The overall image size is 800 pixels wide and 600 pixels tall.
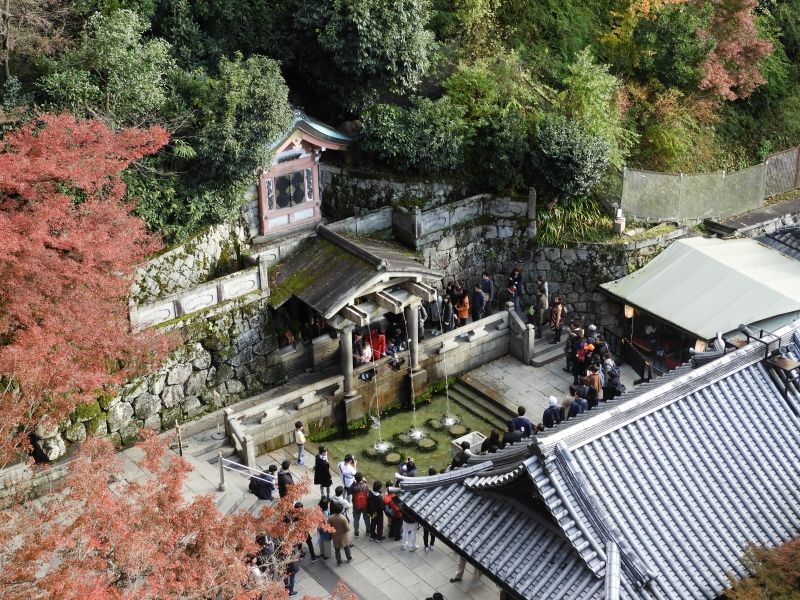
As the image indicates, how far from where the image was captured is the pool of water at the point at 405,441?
1128 inches

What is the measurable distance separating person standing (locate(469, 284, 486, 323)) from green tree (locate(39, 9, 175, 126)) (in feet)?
38.6

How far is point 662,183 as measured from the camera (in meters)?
34.7

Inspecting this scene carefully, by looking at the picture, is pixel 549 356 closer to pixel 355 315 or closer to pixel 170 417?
pixel 355 315

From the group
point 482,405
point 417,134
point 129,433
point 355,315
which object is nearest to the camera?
point 129,433

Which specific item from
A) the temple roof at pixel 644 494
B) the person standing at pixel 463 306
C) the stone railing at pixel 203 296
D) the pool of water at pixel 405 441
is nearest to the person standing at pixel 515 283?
the person standing at pixel 463 306

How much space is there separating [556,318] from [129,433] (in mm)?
14185

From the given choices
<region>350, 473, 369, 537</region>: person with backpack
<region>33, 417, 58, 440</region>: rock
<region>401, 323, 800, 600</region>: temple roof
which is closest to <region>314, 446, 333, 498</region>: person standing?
<region>350, 473, 369, 537</region>: person with backpack

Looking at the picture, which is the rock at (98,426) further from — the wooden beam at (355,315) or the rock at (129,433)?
the wooden beam at (355,315)

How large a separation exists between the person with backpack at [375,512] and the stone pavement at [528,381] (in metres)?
7.26

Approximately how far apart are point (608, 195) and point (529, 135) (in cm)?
355

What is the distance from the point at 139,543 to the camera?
58.9 feet

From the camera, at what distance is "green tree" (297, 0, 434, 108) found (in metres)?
31.6

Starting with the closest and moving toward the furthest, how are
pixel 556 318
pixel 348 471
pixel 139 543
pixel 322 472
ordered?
pixel 139 543, pixel 322 472, pixel 348 471, pixel 556 318

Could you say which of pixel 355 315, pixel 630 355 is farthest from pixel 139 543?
pixel 630 355
